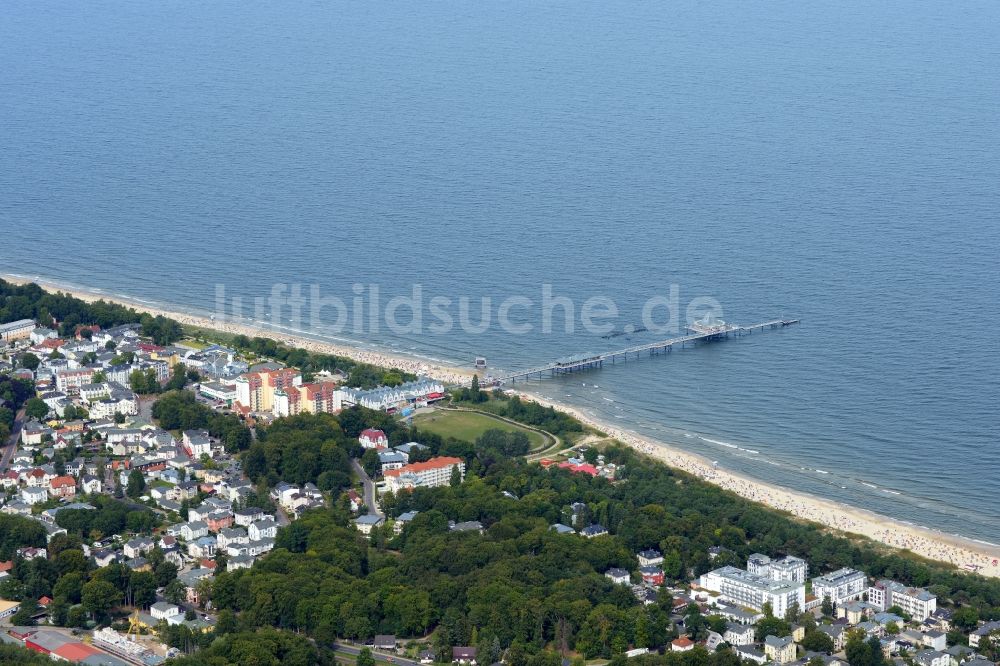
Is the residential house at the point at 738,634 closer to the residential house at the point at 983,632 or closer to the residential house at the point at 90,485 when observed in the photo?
the residential house at the point at 983,632

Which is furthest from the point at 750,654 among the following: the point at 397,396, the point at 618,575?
the point at 397,396

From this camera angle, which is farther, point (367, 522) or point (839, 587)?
point (367, 522)

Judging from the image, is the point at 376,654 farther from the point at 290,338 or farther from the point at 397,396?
→ the point at 290,338

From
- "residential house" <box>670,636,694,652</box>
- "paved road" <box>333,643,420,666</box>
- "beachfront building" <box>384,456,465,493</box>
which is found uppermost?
"beachfront building" <box>384,456,465,493</box>

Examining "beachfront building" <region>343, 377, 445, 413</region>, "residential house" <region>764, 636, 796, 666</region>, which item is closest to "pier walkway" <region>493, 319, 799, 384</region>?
"beachfront building" <region>343, 377, 445, 413</region>

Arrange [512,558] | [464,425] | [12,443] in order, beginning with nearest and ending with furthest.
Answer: [512,558] → [12,443] → [464,425]

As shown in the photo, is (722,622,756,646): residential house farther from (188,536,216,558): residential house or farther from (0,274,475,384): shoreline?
(0,274,475,384): shoreline
